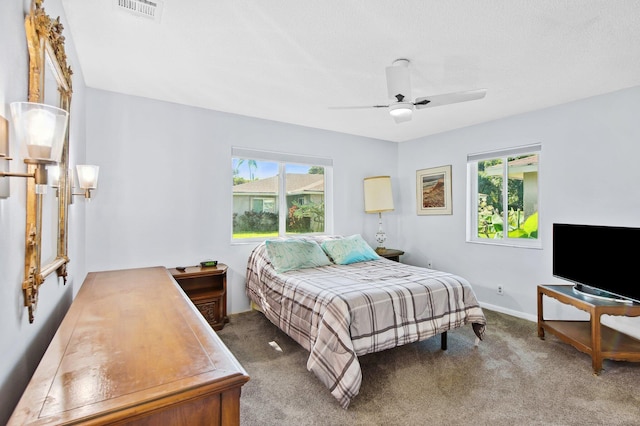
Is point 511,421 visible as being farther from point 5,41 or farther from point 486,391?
point 5,41

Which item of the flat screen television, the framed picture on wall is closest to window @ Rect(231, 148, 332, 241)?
the framed picture on wall

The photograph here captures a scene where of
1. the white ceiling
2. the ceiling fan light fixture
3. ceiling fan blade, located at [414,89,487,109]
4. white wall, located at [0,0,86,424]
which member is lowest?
white wall, located at [0,0,86,424]

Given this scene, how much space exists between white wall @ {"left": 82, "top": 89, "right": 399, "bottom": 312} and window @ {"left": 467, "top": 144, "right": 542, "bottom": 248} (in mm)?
2462

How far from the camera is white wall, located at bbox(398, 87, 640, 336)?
9.59 ft

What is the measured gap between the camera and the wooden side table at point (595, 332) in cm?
242

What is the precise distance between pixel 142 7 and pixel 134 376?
6.17 feet

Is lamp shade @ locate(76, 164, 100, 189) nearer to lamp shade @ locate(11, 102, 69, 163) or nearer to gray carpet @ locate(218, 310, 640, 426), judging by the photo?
lamp shade @ locate(11, 102, 69, 163)

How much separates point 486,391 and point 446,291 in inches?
29.4

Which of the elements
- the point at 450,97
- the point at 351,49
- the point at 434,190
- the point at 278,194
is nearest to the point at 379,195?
the point at 434,190

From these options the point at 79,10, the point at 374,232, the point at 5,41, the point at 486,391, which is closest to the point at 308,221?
the point at 374,232

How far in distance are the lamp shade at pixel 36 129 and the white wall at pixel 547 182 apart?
359 centimetres

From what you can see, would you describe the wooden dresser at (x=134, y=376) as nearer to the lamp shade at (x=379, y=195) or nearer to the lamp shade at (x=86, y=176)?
the lamp shade at (x=86, y=176)

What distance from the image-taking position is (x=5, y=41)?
3.04 feet

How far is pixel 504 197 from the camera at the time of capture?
396 centimetres
